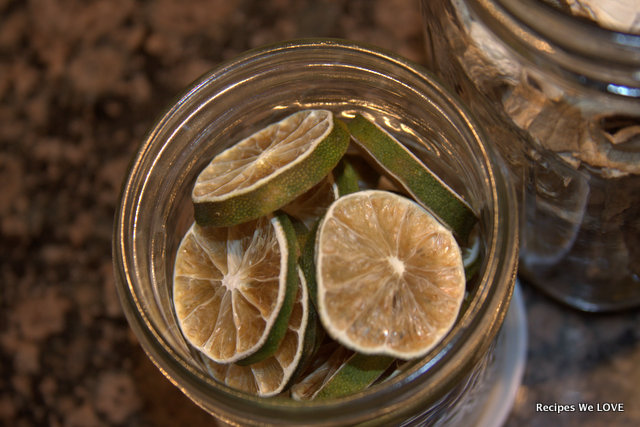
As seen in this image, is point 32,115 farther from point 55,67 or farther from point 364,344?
point 364,344

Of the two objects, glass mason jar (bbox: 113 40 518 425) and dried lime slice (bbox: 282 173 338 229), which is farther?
dried lime slice (bbox: 282 173 338 229)

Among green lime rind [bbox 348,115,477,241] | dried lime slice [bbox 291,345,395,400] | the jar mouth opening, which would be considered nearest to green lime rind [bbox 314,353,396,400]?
dried lime slice [bbox 291,345,395,400]

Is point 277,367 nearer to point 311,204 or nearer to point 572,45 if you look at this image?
point 311,204

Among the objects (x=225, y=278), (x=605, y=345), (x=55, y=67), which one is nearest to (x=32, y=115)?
(x=55, y=67)

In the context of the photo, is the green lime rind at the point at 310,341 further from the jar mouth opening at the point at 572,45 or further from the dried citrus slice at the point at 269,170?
the jar mouth opening at the point at 572,45

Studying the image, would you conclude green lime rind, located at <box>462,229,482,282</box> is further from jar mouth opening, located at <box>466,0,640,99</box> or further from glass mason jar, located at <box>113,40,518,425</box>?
jar mouth opening, located at <box>466,0,640,99</box>

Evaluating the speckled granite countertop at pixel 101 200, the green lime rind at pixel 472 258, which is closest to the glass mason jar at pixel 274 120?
the green lime rind at pixel 472 258
